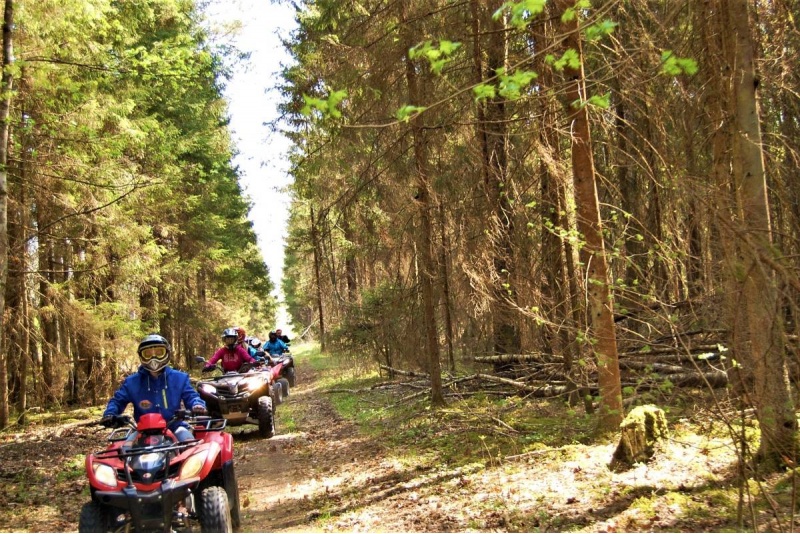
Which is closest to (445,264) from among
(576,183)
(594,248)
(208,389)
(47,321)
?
(576,183)

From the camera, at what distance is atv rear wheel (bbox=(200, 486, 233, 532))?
4.32 m

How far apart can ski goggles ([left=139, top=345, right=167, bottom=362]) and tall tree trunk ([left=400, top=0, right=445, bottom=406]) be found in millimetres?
4934

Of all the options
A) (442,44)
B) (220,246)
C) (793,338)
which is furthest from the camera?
(220,246)

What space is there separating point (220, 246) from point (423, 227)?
46.5 ft

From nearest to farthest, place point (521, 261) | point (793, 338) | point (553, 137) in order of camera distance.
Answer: point (793, 338) → point (553, 137) → point (521, 261)

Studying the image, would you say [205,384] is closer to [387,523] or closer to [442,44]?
[387,523]

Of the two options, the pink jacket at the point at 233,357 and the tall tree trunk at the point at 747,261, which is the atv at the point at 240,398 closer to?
the pink jacket at the point at 233,357

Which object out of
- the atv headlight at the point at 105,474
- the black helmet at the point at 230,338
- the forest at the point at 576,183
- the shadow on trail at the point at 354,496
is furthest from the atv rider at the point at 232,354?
the atv headlight at the point at 105,474

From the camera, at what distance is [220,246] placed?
21844 mm

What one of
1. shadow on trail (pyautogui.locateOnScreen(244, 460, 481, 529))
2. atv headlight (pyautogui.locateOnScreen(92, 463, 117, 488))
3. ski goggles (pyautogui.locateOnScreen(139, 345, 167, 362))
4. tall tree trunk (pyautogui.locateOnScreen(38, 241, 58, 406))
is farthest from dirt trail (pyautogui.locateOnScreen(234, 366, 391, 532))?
tall tree trunk (pyautogui.locateOnScreen(38, 241, 58, 406))

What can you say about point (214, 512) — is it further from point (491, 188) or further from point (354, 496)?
point (491, 188)

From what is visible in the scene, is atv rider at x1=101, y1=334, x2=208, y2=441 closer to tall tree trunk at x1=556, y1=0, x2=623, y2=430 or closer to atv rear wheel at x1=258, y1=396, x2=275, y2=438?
tall tree trunk at x1=556, y1=0, x2=623, y2=430

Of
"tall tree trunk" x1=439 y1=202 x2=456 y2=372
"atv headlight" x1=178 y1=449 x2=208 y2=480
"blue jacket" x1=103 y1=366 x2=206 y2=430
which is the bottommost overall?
"atv headlight" x1=178 y1=449 x2=208 y2=480

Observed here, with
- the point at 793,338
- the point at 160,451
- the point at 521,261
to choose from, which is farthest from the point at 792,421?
the point at 160,451
